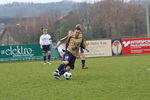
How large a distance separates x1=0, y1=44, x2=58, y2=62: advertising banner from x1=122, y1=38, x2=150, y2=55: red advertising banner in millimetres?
6528

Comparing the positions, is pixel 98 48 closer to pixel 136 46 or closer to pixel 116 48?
pixel 116 48

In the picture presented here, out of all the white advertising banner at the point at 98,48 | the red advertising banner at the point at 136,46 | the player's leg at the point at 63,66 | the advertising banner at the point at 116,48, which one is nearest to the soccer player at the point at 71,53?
the player's leg at the point at 63,66

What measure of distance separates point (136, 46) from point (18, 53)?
8.95 m

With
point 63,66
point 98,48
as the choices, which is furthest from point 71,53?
point 98,48

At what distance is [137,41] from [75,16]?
37.8 meters

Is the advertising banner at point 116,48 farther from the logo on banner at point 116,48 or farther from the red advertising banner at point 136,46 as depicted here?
the red advertising banner at point 136,46

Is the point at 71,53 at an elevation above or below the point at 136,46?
above

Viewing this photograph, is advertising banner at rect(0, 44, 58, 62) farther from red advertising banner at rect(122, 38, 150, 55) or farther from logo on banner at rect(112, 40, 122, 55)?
red advertising banner at rect(122, 38, 150, 55)

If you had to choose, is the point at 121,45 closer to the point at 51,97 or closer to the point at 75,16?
the point at 51,97

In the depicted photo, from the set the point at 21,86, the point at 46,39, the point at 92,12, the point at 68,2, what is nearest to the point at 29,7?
the point at 68,2

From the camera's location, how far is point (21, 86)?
30.9 feet

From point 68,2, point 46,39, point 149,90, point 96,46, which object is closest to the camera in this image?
point 149,90

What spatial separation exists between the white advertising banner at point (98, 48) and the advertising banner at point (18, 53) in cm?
381

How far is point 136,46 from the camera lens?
2642cm
